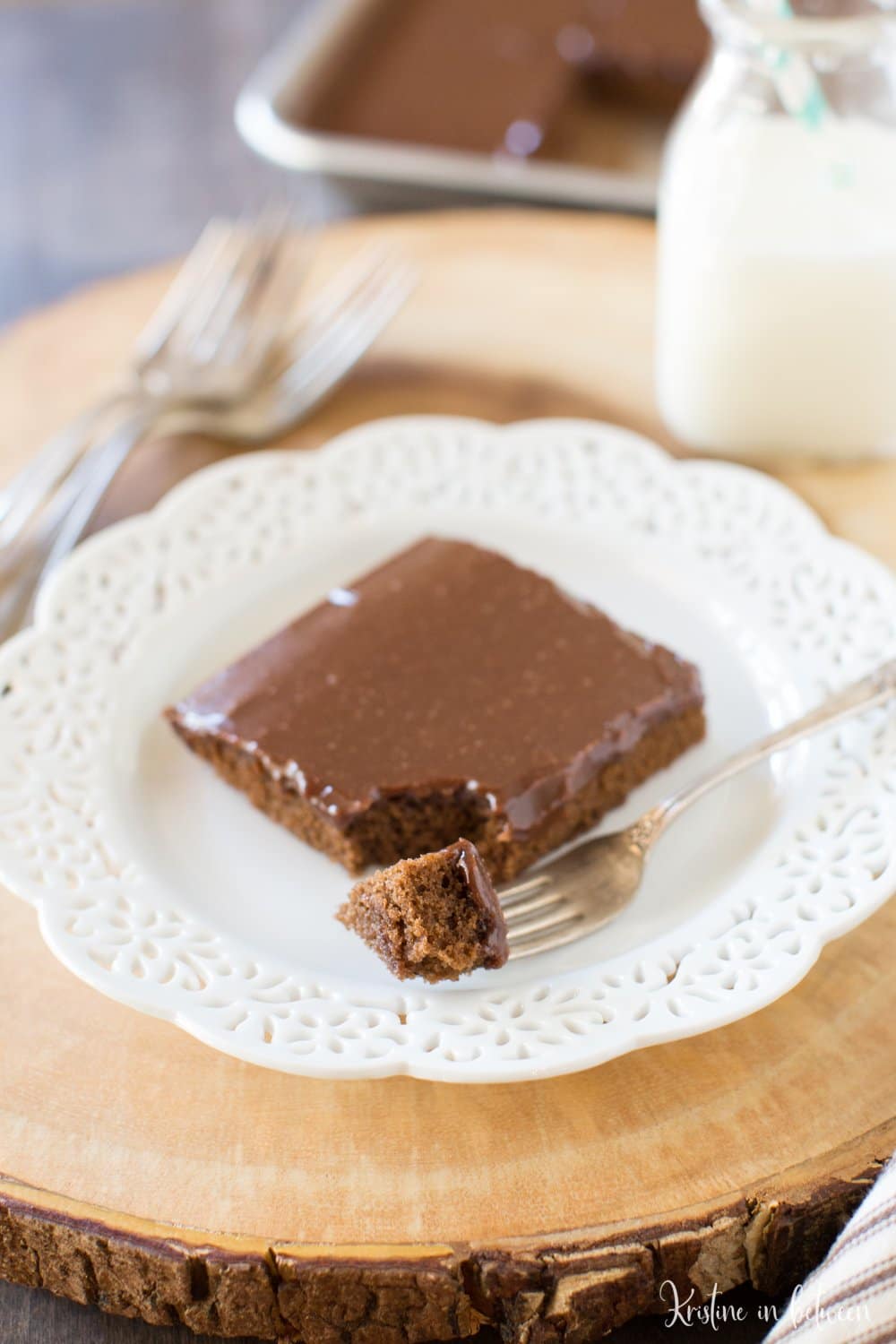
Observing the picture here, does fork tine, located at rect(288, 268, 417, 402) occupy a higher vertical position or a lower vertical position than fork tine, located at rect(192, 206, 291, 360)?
lower

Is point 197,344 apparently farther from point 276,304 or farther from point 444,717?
point 444,717

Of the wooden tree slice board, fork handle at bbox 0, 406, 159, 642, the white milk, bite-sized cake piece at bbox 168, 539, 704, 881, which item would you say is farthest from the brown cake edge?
the white milk

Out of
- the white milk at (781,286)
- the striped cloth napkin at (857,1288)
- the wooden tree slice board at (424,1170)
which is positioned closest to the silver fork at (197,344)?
the white milk at (781,286)

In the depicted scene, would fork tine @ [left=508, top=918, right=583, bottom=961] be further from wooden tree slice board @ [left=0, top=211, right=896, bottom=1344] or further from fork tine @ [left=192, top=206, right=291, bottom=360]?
fork tine @ [left=192, top=206, right=291, bottom=360]

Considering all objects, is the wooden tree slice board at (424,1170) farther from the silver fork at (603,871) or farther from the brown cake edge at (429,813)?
the brown cake edge at (429,813)

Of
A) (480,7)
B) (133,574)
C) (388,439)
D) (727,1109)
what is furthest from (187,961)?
(480,7)

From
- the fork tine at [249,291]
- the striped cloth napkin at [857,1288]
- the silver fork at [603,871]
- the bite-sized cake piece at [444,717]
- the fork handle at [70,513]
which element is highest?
the fork tine at [249,291]
